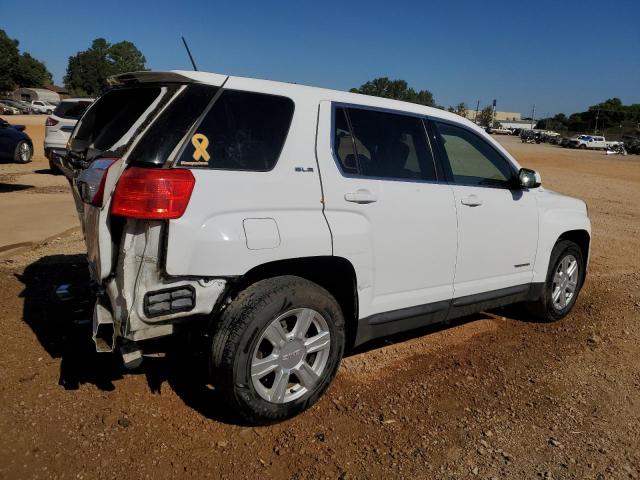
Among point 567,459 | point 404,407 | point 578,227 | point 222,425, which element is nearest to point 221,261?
point 222,425

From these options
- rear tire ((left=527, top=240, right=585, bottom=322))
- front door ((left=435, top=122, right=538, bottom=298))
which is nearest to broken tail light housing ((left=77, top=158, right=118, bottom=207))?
front door ((left=435, top=122, right=538, bottom=298))

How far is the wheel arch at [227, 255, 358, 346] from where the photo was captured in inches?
119

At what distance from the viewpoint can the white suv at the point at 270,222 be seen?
2.72 m

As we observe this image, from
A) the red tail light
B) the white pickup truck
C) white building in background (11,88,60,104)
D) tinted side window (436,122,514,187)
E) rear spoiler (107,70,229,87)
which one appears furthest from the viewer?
white building in background (11,88,60,104)

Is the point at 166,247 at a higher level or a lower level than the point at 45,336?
higher

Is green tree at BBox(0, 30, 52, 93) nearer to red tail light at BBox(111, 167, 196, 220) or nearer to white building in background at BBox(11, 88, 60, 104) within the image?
white building in background at BBox(11, 88, 60, 104)

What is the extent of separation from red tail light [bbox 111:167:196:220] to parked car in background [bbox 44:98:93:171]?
11.4 metres

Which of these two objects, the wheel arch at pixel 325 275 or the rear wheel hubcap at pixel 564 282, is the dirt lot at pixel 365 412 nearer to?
the rear wheel hubcap at pixel 564 282

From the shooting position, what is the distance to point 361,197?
3314 millimetres

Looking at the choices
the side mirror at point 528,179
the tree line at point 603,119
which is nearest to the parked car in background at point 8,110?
the side mirror at point 528,179

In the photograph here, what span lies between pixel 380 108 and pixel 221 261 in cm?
166

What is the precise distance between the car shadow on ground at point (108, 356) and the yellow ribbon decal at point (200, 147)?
0.98 meters

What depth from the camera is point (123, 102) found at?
3.36 meters

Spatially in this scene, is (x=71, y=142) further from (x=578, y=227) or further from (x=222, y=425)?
(x=578, y=227)
